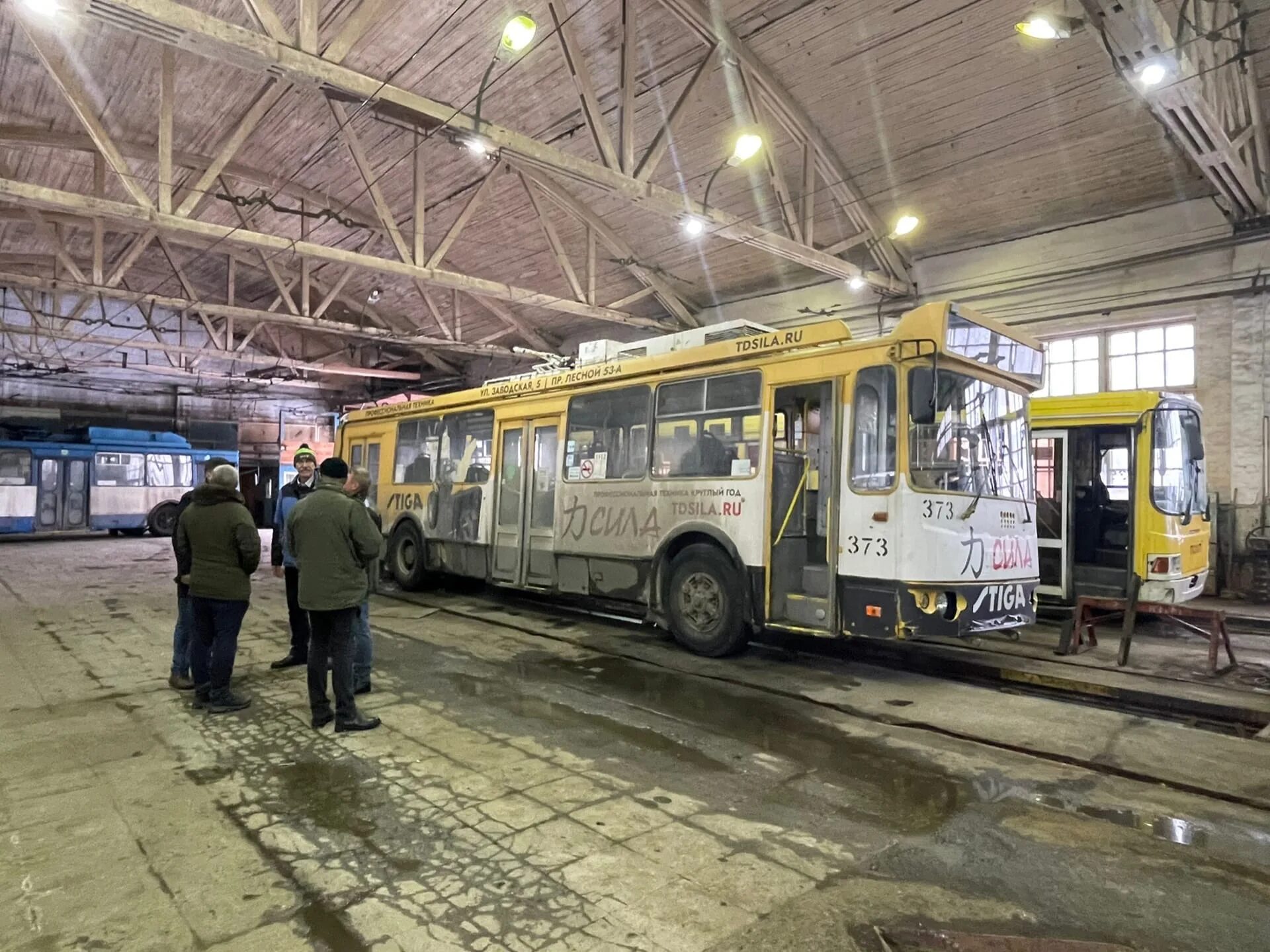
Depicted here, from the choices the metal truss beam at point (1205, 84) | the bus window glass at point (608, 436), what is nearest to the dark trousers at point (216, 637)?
the bus window glass at point (608, 436)

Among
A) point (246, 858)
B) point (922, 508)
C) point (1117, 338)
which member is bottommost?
point (246, 858)

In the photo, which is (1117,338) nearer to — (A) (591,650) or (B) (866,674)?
(B) (866,674)

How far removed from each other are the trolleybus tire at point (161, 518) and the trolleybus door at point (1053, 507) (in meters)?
22.8

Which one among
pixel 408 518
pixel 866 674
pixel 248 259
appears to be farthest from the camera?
pixel 248 259

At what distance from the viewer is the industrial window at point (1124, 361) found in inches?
429

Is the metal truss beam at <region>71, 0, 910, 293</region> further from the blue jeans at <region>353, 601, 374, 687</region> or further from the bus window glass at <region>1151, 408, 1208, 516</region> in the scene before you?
the bus window glass at <region>1151, 408, 1208, 516</region>

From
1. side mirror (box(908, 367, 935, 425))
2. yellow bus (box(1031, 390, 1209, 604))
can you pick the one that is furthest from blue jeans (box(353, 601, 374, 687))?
yellow bus (box(1031, 390, 1209, 604))

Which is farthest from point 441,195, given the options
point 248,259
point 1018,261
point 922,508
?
point 922,508

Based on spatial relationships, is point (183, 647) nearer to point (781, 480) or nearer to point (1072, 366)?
point (781, 480)

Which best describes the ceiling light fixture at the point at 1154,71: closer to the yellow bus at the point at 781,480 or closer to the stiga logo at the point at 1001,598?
the yellow bus at the point at 781,480

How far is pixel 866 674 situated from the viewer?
6.59 meters

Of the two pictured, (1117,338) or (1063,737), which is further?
(1117,338)

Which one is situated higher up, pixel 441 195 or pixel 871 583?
pixel 441 195

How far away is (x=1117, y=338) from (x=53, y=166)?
1800cm
